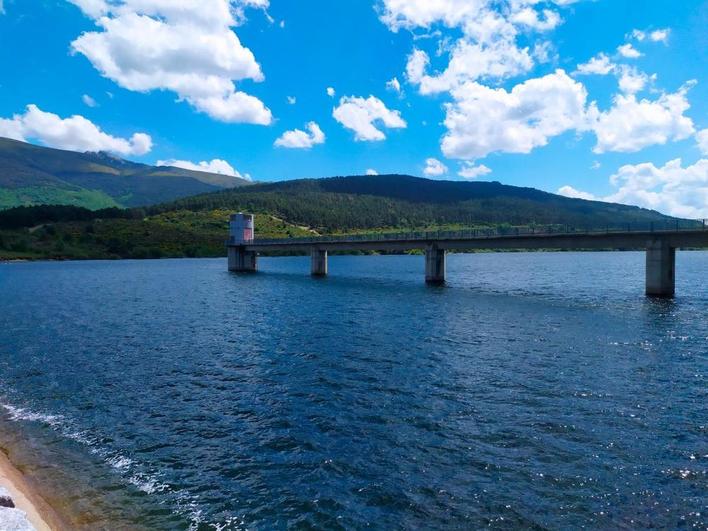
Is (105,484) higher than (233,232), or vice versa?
(233,232)

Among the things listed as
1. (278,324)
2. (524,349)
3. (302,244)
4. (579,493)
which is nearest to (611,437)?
(579,493)

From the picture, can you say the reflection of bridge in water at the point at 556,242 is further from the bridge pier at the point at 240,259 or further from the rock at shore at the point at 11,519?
the rock at shore at the point at 11,519

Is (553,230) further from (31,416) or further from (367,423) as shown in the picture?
(31,416)

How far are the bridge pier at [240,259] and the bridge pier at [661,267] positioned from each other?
109 m

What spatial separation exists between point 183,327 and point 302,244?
7872 cm

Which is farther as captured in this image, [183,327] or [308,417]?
[183,327]

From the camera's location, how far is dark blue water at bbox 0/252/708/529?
1458 cm

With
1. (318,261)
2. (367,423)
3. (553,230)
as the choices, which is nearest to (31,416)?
(367,423)

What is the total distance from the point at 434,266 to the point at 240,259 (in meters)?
71.1

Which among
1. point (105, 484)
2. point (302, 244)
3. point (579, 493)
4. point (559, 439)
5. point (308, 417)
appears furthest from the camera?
point (302, 244)

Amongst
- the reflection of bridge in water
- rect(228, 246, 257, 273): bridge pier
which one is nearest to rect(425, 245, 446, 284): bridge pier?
the reflection of bridge in water

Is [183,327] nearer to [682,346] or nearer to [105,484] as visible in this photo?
[105,484]

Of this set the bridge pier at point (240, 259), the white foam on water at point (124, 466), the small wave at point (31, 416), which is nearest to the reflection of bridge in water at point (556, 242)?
the bridge pier at point (240, 259)

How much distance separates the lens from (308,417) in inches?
871
